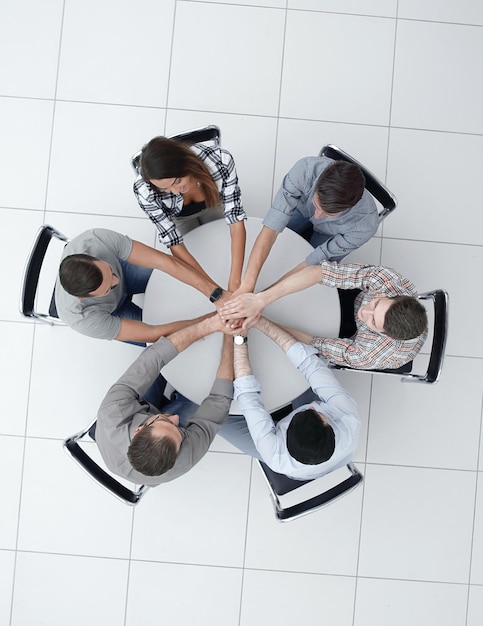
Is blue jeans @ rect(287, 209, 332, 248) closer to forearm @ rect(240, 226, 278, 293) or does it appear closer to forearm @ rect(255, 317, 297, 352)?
forearm @ rect(240, 226, 278, 293)

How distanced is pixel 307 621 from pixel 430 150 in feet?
8.62

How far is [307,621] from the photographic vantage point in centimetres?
275

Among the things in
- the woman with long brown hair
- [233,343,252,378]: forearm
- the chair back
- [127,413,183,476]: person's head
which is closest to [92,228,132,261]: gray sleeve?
the woman with long brown hair

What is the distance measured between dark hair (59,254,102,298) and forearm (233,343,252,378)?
1.91ft

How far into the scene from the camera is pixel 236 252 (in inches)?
82.4

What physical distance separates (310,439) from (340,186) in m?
0.90

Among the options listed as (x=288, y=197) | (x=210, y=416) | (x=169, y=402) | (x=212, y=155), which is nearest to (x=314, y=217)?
(x=288, y=197)

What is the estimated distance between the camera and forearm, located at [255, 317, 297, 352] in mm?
2037

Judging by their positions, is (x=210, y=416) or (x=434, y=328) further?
(x=434, y=328)

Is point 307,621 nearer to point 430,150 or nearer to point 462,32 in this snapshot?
point 430,150

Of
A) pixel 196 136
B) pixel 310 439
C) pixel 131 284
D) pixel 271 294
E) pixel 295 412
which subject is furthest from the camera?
pixel 131 284

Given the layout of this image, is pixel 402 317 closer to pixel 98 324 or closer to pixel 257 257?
pixel 257 257

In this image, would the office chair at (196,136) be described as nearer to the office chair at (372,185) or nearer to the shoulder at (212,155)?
the shoulder at (212,155)

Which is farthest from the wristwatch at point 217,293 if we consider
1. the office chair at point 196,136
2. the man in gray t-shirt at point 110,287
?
the office chair at point 196,136
